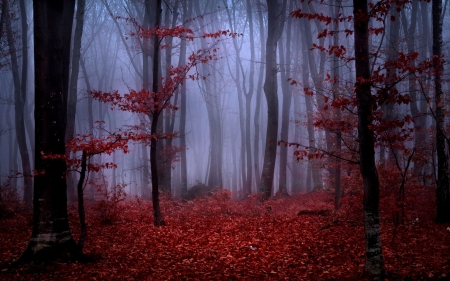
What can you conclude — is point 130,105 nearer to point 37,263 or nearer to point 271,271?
point 37,263

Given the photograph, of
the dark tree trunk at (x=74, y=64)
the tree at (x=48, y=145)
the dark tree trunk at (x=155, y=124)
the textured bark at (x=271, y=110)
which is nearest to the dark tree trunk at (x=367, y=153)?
the tree at (x=48, y=145)

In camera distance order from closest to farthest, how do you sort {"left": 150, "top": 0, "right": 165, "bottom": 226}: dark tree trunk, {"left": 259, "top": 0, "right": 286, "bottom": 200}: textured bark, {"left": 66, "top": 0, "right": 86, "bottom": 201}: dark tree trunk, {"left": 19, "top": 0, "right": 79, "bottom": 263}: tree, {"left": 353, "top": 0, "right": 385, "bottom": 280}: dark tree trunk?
{"left": 353, "top": 0, "right": 385, "bottom": 280}: dark tree trunk
{"left": 19, "top": 0, "right": 79, "bottom": 263}: tree
{"left": 150, "top": 0, "right": 165, "bottom": 226}: dark tree trunk
{"left": 66, "top": 0, "right": 86, "bottom": 201}: dark tree trunk
{"left": 259, "top": 0, "right": 286, "bottom": 200}: textured bark

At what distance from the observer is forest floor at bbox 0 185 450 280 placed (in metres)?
6.19

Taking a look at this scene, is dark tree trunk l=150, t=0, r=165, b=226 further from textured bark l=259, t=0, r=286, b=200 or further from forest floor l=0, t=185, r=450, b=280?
textured bark l=259, t=0, r=286, b=200

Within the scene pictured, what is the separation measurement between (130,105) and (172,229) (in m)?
4.14

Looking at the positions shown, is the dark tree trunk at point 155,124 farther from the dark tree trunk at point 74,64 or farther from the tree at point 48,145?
the dark tree trunk at point 74,64

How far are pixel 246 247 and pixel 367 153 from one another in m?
4.10

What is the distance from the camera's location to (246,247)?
8195 mm

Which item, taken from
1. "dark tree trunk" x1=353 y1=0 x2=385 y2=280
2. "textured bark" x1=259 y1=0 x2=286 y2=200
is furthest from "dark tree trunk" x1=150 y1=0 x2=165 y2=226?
"textured bark" x1=259 y1=0 x2=286 y2=200

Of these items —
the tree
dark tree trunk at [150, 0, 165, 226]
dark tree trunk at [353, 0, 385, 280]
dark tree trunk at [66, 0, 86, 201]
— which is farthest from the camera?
dark tree trunk at [66, 0, 86, 201]

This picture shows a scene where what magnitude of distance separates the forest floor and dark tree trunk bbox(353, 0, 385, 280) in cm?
52

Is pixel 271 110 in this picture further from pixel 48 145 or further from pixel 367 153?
pixel 48 145

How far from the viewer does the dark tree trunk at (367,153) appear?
18.2 feet

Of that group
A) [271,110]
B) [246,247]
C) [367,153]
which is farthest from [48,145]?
[271,110]
